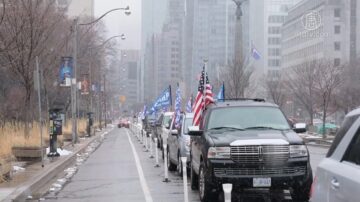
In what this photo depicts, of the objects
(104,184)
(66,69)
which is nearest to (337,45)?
(66,69)

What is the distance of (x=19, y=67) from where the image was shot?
78.9 ft

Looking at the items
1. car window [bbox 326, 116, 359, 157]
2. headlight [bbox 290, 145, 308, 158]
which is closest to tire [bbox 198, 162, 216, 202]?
headlight [bbox 290, 145, 308, 158]

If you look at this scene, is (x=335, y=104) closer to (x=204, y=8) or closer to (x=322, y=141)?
(x=322, y=141)

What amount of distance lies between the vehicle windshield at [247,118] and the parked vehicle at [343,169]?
6.17m

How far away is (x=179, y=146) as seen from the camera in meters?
16.5

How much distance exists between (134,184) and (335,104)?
4144 cm

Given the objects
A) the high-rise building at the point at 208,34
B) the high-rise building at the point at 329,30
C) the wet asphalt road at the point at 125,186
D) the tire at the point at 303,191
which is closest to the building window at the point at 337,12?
the high-rise building at the point at 329,30

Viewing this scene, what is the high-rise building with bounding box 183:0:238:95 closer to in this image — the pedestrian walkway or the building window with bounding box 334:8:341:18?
the building window with bounding box 334:8:341:18

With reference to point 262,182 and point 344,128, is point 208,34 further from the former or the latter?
point 344,128

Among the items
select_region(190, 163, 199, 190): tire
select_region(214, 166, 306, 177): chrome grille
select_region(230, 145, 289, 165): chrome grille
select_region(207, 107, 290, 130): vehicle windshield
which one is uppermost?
select_region(207, 107, 290, 130): vehicle windshield

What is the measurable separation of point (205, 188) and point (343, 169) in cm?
612

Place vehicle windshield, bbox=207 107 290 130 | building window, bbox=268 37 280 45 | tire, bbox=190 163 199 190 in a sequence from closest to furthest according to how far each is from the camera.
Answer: vehicle windshield, bbox=207 107 290 130
tire, bbox=190 163 199 190
building window, bbox=268 37 280 45

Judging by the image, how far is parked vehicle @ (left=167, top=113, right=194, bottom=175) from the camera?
16.0 meters

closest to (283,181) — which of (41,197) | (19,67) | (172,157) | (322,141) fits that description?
(41,197)
